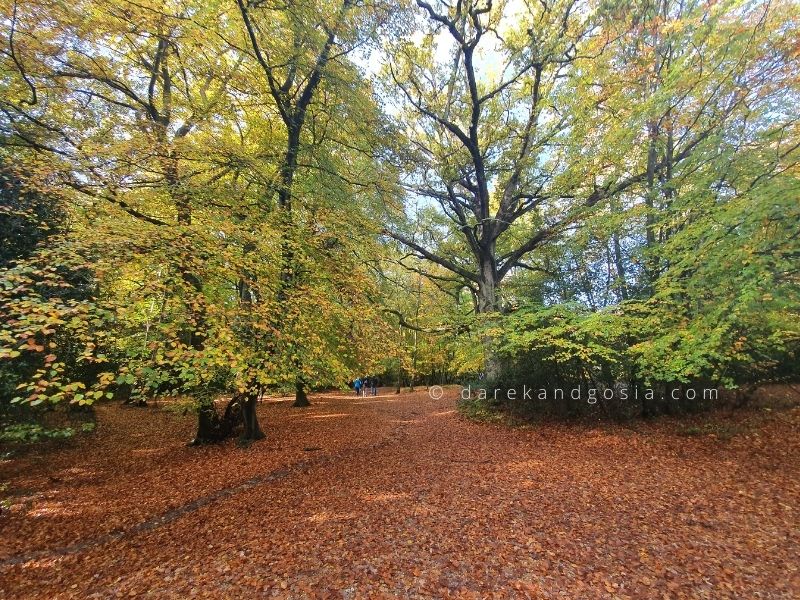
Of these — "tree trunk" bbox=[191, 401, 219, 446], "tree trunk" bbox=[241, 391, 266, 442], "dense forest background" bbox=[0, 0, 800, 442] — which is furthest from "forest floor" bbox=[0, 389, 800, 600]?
"dense forest background" bbox=[0, 0, 800, 442]

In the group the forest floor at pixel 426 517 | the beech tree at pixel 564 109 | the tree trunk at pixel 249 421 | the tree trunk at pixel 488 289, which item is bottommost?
the forest floor at pixel 426 517

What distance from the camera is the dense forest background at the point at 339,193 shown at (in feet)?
17.1

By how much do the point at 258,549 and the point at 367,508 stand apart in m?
1.65

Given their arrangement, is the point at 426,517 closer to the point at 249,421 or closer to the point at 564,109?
the point at 249,421

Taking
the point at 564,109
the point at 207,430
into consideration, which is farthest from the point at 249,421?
the point at 564,109

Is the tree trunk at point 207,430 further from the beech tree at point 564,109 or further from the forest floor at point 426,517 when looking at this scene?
the beech tree at point 564,109

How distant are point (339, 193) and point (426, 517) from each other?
7.22 m

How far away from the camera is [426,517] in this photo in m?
4.92

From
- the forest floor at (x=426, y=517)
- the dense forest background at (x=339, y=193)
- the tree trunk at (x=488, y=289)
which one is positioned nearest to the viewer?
the forest floor at (x=426, y=517)

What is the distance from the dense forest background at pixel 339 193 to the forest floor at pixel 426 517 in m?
Answer: 1.61

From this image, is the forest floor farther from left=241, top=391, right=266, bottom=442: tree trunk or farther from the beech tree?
the beech tree

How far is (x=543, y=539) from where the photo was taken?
4.21m

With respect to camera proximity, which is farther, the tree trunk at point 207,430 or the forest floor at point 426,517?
the tree trunk at point 207,430

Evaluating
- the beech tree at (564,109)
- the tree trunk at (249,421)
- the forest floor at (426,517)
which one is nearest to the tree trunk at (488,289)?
the beech tree at (564,109)
